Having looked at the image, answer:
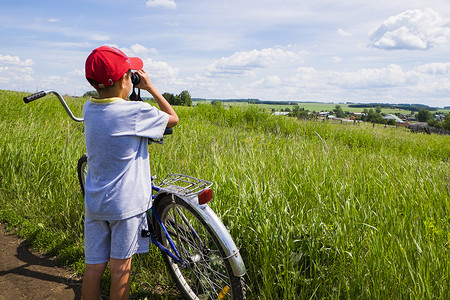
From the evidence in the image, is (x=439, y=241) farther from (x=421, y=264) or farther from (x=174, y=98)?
(x=174, y=98)

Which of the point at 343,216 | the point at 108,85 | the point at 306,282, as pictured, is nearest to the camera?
the point at 108,85

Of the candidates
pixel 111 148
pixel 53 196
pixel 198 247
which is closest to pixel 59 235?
pixel 53 196

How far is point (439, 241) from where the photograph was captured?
262cm

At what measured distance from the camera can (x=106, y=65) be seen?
212cm

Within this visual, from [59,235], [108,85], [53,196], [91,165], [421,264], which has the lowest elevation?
[59,235]

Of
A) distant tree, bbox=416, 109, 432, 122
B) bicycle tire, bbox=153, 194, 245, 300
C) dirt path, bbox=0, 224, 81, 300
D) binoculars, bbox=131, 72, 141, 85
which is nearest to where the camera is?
binoculars, bbox=131, 72, 141, 85

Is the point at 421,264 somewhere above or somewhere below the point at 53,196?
above

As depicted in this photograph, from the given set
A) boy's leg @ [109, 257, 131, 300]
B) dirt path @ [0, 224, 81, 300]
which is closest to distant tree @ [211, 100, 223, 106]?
dirt path @ [0, 224, 81, 300]

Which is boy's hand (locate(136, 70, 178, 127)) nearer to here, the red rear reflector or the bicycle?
the bicycle

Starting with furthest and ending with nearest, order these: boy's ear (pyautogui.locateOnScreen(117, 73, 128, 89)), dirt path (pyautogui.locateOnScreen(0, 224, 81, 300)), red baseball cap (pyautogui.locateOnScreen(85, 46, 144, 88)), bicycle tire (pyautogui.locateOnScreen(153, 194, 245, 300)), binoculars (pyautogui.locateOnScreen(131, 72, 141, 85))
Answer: dirt path (pyautogui.locateOnScreen(0, 224, 81, 300)) < bicycle tire (pyautogui.locateOnScreen(153, 194, 245, 300)) < binoculars (pyautogui.locateOnScreen(131, 72, 141, 85)) < boy's ear (pyautogui.locateOnScreen(117, 73, 128, 89)) < red baseball cap (pyautogui.locateOnScreen(85, 46, 144, 88))

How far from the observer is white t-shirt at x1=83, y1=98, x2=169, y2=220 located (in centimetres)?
220

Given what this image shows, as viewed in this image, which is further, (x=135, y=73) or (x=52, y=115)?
(x=52, y=115)

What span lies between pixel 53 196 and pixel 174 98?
929 inches

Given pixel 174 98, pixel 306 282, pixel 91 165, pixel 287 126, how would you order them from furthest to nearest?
pixel 174 98 → pixel 287 126 → pixel 306 282 → pixel 91 165
